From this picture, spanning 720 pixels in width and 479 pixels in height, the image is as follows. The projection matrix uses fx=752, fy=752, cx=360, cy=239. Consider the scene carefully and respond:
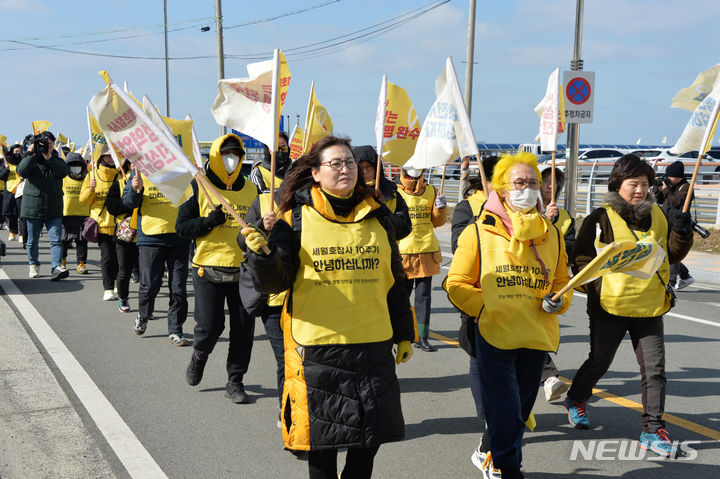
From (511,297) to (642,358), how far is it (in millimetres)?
1387

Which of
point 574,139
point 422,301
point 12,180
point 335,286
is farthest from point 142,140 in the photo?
point 12,180

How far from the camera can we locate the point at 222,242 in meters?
5.69

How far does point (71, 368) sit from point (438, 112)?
12.4 feet

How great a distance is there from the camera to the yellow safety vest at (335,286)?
3.25m

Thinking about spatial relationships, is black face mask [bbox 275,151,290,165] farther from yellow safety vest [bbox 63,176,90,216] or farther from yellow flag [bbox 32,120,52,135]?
yellow flag [bbox 32,120,52,135]

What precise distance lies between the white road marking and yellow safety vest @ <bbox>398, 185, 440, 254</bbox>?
2.99m

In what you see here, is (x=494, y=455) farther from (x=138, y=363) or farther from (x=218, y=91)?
(x=138, y=363)

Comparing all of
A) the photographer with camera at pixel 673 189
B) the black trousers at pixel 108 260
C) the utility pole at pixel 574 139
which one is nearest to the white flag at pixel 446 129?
the black trousers at pixel 108 260

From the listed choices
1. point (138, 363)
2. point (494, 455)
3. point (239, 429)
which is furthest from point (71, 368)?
point (494, 455)

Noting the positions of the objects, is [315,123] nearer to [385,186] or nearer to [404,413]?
[385,186]

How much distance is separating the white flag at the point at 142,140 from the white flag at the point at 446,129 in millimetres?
1822

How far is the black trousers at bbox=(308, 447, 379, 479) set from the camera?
3248 millimetres

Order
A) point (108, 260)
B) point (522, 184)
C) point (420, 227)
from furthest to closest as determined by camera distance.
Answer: point (108, 260) < point (420, 227) < point (522, 184)

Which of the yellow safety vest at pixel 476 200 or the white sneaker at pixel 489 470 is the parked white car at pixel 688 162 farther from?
the white sneaker at pixel 489 470
